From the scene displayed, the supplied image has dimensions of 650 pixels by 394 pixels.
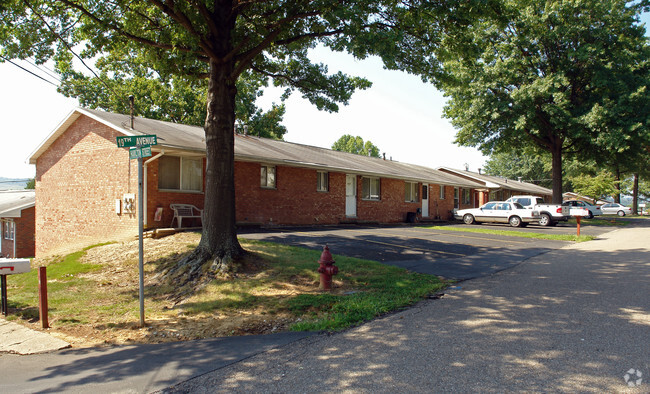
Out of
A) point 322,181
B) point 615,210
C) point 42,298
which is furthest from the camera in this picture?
point 615,210

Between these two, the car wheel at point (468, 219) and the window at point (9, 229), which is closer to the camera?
the window at point (9, 229)

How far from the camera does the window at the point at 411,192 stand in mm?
27183

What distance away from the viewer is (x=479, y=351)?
4762mm

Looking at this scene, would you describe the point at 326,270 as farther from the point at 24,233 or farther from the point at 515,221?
the point at 24,233

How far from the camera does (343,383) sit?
4.11 m

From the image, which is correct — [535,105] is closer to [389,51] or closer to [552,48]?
[552,48]

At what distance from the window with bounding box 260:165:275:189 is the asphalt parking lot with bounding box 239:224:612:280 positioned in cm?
226

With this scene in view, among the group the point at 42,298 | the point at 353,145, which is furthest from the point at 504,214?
the point at 353,145

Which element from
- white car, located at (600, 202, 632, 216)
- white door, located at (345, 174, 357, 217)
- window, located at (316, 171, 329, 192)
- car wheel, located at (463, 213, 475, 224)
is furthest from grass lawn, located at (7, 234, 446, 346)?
white car, located at (600, 202, 632, 216)

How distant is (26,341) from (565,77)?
96.3 feet

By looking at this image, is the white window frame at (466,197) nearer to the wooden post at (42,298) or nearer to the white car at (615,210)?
the white car at (615,210)

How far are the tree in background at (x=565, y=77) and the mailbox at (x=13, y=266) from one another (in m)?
22.8

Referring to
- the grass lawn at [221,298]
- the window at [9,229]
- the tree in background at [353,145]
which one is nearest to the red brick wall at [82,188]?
the grass lawn at [221,298]

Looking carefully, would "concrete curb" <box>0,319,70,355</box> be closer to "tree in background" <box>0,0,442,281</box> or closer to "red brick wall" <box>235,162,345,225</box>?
"tree in background" <box>0,0,442,281</box>
